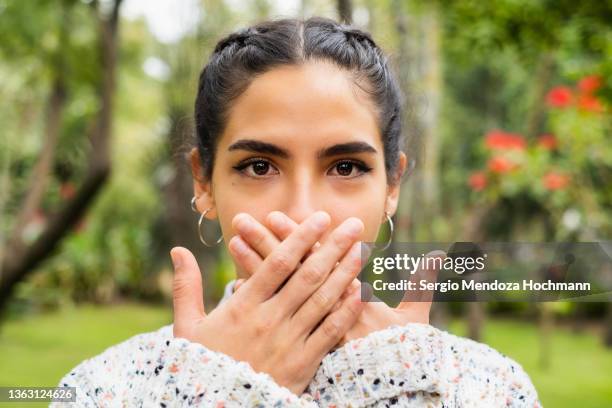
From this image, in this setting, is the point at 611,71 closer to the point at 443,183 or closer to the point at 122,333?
the point at 122,333

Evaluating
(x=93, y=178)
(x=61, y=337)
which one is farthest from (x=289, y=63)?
(x=61, y=337)

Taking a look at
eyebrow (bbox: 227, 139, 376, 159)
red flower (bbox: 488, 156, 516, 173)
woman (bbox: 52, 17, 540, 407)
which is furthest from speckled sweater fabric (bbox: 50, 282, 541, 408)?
red flower (bbox: 488, 156, 516, 173)

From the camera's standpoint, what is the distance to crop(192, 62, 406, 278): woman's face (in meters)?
1.58

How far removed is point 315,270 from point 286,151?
1.05 ft

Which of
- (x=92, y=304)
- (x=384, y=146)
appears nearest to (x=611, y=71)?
(x=384, y=146)

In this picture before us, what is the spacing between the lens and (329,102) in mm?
1637

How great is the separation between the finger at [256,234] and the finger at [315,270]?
8 cm

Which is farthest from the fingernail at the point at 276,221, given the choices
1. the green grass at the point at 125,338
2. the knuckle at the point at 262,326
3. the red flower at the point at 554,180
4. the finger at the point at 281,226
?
the red flower at the point at 554,180

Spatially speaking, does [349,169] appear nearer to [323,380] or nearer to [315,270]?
[315,270]

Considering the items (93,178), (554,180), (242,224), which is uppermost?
(554,180)

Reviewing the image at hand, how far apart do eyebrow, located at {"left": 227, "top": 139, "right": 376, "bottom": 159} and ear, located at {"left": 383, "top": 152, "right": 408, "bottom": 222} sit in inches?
13.0

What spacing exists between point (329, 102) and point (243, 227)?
1.29 feet

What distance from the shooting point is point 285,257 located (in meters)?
1.39

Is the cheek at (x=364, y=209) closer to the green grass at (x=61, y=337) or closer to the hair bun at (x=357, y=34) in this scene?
the hair bun at (x=357, y=34)
